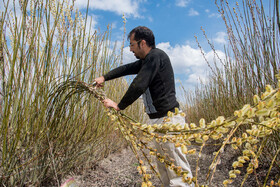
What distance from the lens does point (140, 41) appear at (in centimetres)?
198

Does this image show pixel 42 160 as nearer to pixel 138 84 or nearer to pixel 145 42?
pixel 138 84

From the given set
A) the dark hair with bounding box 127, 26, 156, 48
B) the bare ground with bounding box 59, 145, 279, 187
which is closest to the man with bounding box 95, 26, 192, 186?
the dark hair with bounding box 127, 26, 156, 48

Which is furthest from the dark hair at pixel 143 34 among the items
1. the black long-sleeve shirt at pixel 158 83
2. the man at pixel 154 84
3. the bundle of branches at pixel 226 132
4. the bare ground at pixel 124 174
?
the bare ground at pixel 124 174

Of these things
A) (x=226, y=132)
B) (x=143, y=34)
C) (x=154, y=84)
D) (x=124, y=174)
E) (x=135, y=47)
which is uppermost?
(x=143, y=34)

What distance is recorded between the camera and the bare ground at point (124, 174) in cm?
228

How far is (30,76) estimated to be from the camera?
1384 mm

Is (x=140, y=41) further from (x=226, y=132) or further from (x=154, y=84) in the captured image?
(x=226, y=132)

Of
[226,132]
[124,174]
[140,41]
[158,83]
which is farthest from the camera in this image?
[124,174]

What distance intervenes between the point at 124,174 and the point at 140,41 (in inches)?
63.2

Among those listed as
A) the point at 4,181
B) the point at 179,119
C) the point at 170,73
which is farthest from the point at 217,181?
the point at 4,181

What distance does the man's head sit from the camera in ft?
6.52

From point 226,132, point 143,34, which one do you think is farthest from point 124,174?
point 226,132

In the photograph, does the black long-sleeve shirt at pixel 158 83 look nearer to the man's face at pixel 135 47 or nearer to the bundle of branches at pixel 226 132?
the man's face at pixel 135 47

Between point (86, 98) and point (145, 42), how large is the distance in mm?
746
